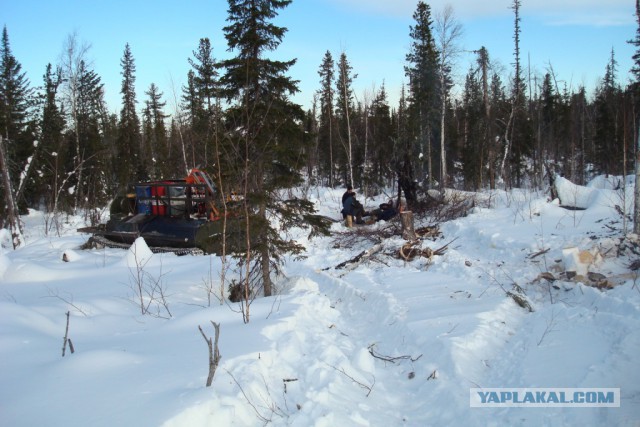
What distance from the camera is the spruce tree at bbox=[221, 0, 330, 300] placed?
570cm

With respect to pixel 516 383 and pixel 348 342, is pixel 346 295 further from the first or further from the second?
pixel 516 383

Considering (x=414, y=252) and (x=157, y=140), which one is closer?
(x=414, y=252)

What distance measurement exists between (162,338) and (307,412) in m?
2.20

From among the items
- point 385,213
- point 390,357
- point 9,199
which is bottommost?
point 390,357

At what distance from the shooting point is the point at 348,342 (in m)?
4.60

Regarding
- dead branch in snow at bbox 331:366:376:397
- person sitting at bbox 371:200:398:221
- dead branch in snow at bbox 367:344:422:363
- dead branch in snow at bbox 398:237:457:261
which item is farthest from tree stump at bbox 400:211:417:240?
dead branch in snow at bbox 331:366:376:397

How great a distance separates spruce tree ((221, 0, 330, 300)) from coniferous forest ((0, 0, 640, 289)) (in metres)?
0.02

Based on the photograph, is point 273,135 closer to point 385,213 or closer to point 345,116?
point 385,213

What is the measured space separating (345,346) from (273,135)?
125 inches

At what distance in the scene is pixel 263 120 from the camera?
5664 millimetres

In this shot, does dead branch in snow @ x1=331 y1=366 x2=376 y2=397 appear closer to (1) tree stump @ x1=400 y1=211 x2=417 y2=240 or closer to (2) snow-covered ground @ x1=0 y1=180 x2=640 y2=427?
(2) snow-covered ground @ x1=0 y1=180 x2=640 y2=427

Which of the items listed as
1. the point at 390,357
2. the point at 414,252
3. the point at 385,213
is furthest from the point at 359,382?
the point at 385,213

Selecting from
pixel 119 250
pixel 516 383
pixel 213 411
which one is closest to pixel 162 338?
pixel 213 411

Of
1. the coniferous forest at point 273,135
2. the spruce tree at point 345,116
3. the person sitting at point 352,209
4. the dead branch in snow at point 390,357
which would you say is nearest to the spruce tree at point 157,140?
the coniferous forest at point 273,135
